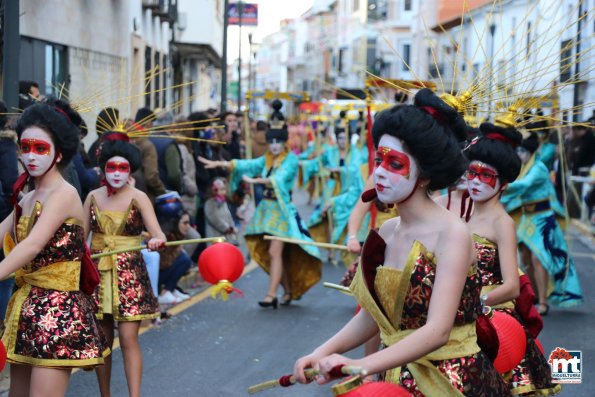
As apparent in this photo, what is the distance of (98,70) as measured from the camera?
18.6m

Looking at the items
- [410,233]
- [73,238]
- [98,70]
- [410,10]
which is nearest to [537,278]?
[73,238]

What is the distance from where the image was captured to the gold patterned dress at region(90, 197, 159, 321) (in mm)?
6980

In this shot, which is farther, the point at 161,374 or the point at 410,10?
the point at 410,10

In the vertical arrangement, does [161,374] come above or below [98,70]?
below

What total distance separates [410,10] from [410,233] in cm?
7851

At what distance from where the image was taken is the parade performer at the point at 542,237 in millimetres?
11562

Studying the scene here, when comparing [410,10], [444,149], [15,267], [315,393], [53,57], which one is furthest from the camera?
[410,10]

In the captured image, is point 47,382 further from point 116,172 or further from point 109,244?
point 116,172

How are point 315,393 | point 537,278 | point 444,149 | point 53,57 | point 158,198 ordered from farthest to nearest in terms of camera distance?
1. point 53,57
2. point 537,278
3. point 158,198
4. point 315,393
5. point 444,149

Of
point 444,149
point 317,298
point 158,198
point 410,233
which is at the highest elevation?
point 444,149

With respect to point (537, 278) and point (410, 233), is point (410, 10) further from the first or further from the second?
point (410, 233)

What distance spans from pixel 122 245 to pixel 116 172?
0.46 m

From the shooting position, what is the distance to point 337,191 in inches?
725

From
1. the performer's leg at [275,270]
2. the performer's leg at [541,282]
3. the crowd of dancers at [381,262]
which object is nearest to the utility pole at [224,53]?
the performer's leg at [275,270]
